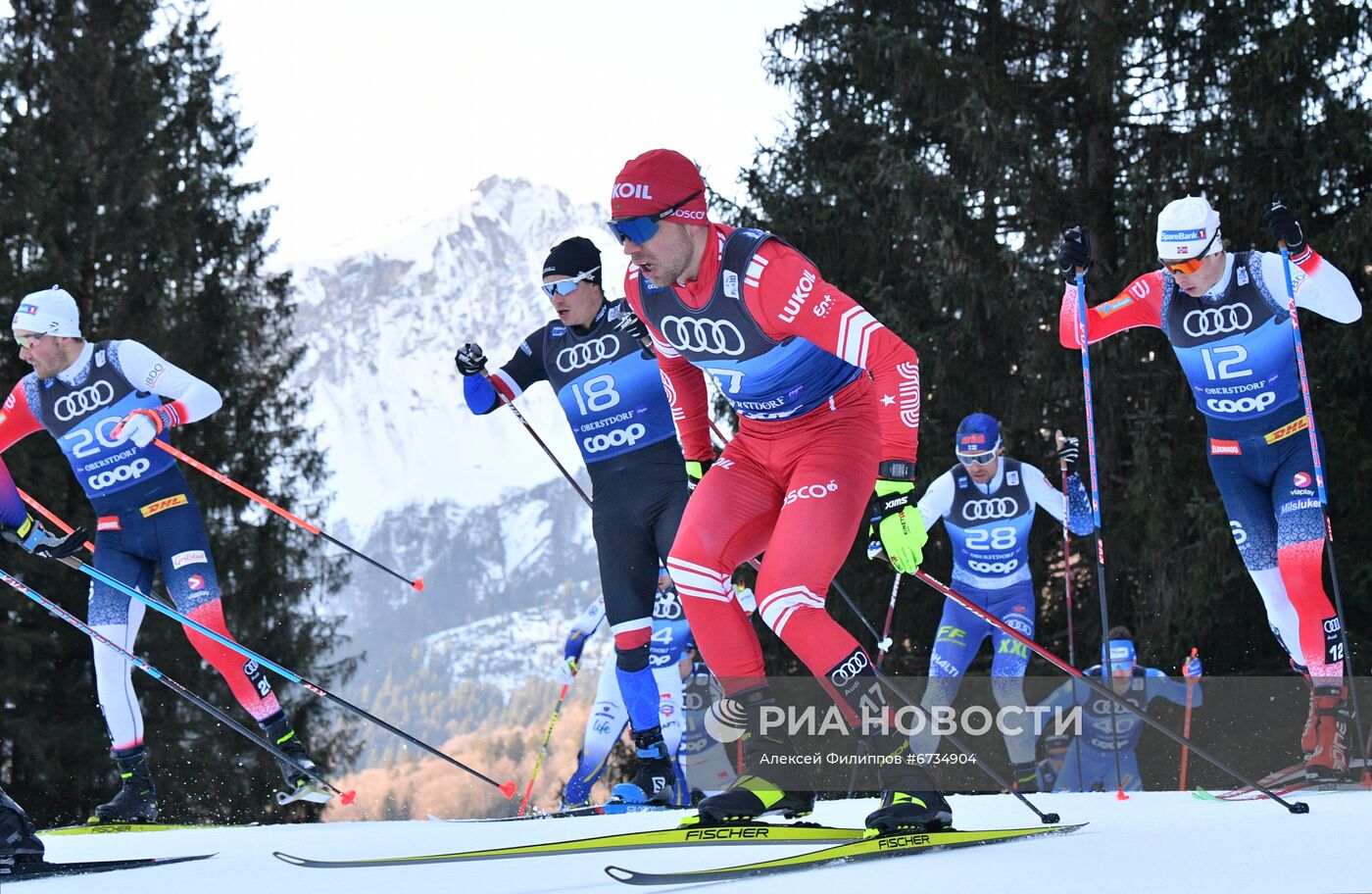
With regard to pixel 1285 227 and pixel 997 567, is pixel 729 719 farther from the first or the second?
pixel 997 567

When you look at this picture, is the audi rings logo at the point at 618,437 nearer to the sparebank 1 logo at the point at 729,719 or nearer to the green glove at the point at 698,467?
the green glove at the point at 698,467

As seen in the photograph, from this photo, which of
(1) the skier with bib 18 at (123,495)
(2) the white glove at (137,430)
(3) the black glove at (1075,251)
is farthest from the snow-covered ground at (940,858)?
(3) the black glove at (1075,251)

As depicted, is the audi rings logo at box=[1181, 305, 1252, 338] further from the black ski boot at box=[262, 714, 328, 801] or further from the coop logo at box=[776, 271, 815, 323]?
the black ski boot at box=[262, 714, 328, 801]

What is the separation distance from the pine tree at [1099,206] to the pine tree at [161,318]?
29.0 feet

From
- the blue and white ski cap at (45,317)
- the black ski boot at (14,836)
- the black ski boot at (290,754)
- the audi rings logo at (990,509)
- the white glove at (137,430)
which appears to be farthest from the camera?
the audi rings logo at (990,509)

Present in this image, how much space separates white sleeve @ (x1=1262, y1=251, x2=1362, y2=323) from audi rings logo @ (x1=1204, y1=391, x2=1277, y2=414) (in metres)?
0.41

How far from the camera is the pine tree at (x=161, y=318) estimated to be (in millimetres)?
16703

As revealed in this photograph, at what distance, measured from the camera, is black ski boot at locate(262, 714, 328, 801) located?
6.37 meters

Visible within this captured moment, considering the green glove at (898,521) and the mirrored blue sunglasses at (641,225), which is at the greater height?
the mirrored blue sunglasses at (641,225)

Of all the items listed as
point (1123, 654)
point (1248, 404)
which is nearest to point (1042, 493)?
point (1248, 404)

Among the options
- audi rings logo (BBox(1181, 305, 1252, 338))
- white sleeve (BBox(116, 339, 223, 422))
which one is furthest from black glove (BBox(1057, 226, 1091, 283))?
white sleeve (BBox(116, 339, 223, 422))

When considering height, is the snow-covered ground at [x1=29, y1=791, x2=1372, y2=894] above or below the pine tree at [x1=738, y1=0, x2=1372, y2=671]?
below

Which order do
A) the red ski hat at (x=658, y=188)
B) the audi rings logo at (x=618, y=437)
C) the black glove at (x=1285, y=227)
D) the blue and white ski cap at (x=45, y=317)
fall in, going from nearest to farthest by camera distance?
the red ski hat at (x=658, y=188) < the black glove at (x=1285, y=227) < the audi rings logo at (x=618, y=437) < the blue and white ski cap at (x=45, y=317)

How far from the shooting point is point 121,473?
6.62 meters
